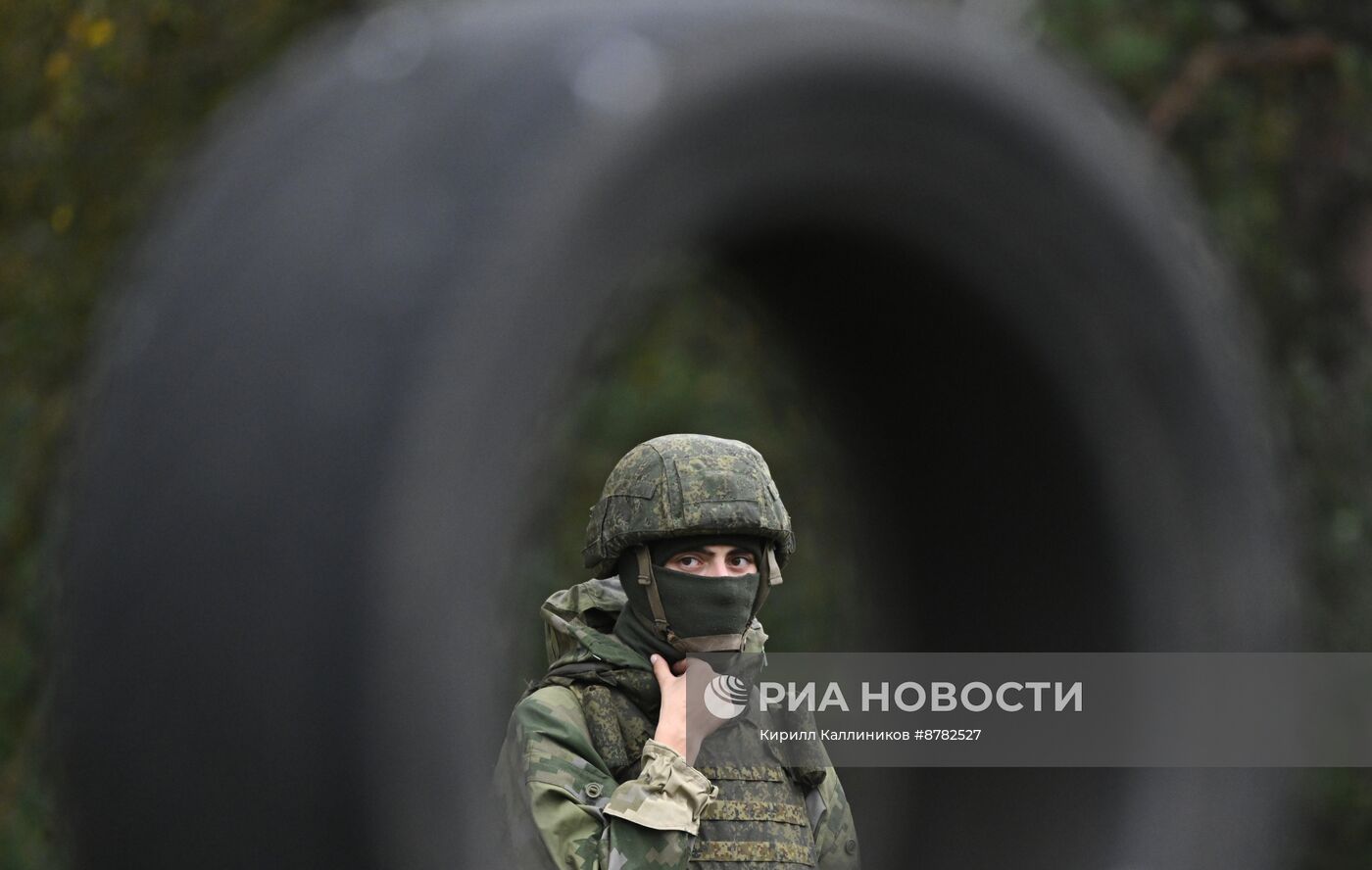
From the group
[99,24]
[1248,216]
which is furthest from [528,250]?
[1248,216]

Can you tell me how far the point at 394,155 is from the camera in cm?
201

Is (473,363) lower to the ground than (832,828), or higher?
higher

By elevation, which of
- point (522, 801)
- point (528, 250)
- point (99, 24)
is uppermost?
point (99, 24)

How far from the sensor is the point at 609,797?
2.24 meters

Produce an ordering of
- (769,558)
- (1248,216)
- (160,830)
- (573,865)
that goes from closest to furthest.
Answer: (160,830) < (573,865) < (769,558) < (1248,216)

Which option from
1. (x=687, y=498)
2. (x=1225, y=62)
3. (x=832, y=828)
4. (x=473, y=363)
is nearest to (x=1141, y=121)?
(x=1225, y=62)

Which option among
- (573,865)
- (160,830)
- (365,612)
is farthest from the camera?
(573,865)

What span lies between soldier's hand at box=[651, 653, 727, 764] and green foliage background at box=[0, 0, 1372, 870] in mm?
1533

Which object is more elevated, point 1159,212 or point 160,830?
point 1159,212

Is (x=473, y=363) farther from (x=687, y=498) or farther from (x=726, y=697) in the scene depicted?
(x=726, y=697)

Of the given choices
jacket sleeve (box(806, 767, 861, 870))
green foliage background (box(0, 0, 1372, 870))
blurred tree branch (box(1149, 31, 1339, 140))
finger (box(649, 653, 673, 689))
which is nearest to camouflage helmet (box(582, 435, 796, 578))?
finger (box(649, 653, 673, 689))

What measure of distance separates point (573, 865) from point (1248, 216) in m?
3.94

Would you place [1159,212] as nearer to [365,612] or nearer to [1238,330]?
[1238,330]

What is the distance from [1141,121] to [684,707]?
3.60 metres
